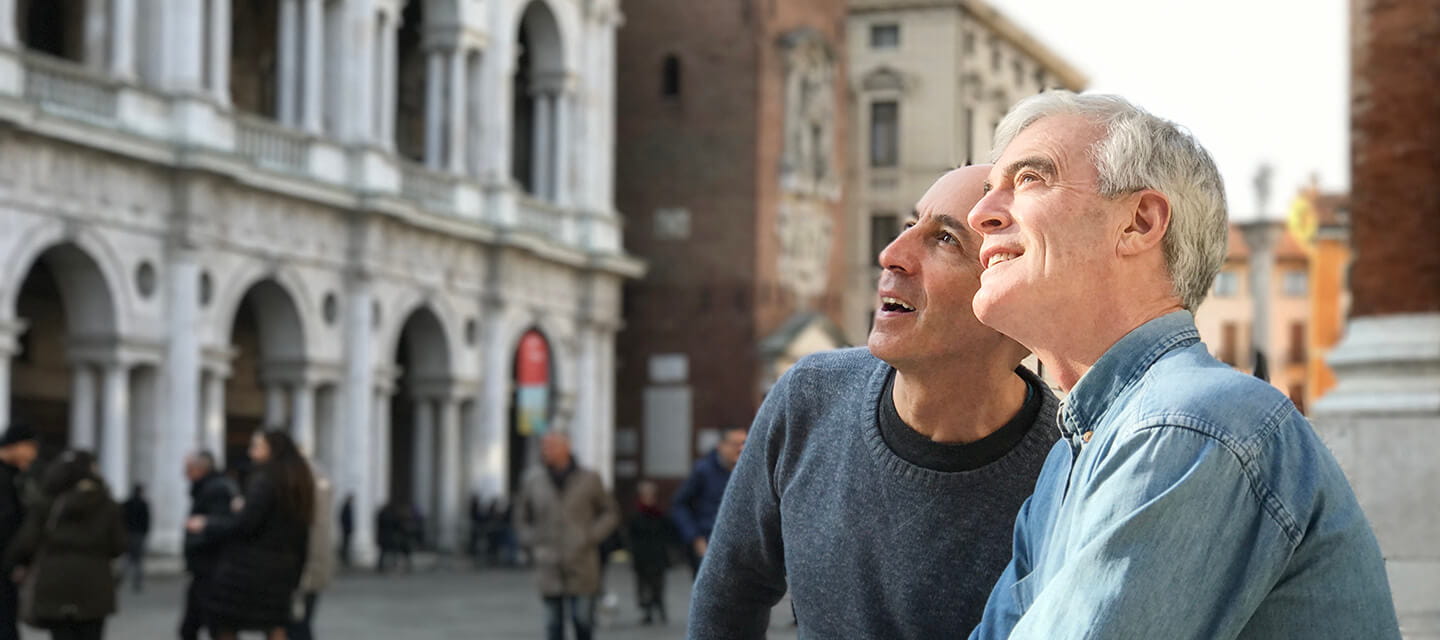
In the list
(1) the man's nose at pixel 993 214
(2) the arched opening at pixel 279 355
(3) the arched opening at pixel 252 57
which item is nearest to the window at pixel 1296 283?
(3) the arched opening at pixel 252 57

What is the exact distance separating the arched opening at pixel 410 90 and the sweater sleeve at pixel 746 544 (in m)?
34.6

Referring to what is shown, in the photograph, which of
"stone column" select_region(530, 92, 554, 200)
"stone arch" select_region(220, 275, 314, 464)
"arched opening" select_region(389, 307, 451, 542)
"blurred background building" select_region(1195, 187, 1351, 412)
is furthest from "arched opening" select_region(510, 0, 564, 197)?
"blurred background building" select_region(1195, 187, 1351, 412)

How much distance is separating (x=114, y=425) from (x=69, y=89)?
402cm

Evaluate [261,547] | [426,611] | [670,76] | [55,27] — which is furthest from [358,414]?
[261,547]

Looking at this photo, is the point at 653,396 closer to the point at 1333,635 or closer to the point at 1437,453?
the point at 1437,453

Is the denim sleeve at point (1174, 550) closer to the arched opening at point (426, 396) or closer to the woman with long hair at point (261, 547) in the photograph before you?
the woman with long hair at point (261, 547)

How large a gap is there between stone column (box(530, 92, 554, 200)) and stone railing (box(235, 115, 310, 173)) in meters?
8.98

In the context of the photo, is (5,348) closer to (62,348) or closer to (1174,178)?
(62,348)

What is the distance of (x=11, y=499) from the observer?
10.9 m

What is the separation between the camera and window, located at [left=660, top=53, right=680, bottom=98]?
40562 mm

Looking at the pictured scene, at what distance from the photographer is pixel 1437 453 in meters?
6.34

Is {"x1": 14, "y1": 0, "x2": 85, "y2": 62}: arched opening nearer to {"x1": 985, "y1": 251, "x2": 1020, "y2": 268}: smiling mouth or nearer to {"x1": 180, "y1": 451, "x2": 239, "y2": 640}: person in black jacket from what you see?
{"x1": 180, "y1": 451, "x2": 239, "y2": 640}: person in black jacket

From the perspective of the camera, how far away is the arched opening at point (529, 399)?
95.7ft

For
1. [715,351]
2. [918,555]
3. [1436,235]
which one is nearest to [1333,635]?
[918,555]
